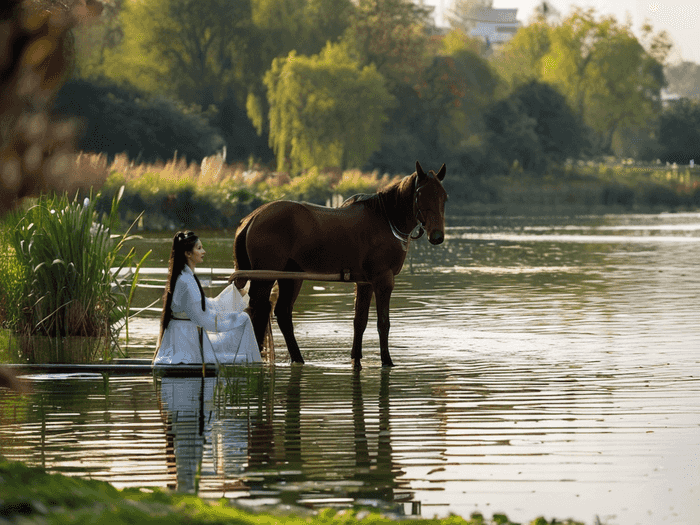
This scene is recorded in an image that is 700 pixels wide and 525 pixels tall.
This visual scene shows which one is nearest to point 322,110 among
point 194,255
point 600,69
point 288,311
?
point 600,69

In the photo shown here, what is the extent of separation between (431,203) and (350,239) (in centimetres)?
79

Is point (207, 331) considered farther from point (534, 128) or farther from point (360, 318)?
point (534, 128)

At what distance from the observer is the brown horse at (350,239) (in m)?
10.1

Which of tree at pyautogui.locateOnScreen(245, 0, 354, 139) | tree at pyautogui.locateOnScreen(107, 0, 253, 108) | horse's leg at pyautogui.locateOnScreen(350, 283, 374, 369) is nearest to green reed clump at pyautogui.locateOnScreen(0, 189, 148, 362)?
horse's leg at pyautogui.locateOnScreen(350, 283, 374, 369)

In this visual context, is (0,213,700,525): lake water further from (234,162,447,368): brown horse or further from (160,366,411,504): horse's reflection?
(234,162,447,368): brown horse

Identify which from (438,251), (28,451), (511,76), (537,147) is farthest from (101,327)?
(511,76)

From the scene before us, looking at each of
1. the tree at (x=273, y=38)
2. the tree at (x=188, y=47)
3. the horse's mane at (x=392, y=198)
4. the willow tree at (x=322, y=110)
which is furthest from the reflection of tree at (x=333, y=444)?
the tree at (x=188, y=47)

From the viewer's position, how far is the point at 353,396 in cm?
880

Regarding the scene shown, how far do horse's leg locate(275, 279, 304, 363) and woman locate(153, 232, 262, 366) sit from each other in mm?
945

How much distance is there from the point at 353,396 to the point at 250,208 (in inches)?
1087

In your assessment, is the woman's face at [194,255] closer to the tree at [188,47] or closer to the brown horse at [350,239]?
the brown horse at [350,239]

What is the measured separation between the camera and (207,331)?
31.0 feet

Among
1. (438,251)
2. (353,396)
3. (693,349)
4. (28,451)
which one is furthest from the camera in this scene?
(438,251)

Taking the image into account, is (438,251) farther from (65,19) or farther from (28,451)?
(65,19)
